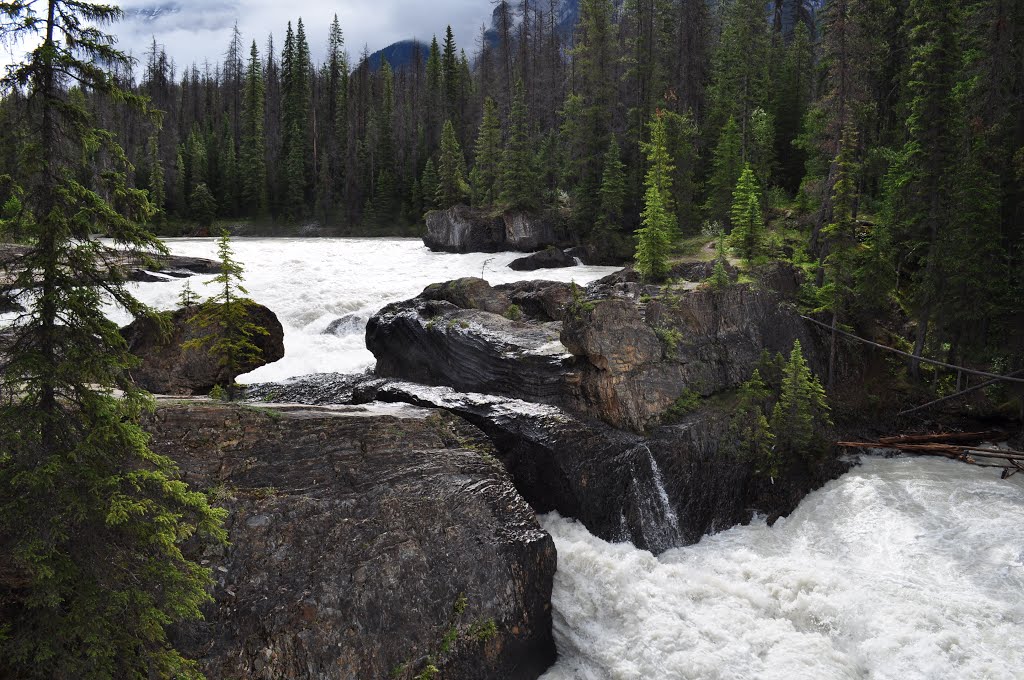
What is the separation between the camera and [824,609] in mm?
11125

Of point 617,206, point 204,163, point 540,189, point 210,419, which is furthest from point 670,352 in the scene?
point 204,163

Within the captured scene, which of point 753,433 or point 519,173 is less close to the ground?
point 519,173

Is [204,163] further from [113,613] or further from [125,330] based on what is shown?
[113,613]

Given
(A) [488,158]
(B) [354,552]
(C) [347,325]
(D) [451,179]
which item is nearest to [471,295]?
(C) [347,325]

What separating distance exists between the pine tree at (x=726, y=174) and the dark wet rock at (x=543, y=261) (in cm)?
913

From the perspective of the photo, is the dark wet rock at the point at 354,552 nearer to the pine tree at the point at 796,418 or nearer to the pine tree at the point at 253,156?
the pine tree at the point at 796,418

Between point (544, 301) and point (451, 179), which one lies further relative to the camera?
point (451, 179)

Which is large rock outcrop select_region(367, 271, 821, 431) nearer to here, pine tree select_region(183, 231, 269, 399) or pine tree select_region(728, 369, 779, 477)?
pine tree select_region(728, 369, 779, 477)

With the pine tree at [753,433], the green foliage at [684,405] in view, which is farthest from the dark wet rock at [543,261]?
the pine tree at [753,433]

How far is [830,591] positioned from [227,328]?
15.1 meters

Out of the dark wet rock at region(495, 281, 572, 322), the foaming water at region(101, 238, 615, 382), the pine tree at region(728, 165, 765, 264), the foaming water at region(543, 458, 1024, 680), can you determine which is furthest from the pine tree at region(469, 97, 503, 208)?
the foaming water at region(543, 458, 1024, 680)

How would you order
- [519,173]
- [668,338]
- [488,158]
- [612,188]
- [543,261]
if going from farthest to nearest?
[488,158]
[519,173]
[612,188]
[543,261]
[668,338]

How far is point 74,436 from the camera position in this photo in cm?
726

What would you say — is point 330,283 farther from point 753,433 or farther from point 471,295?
point 753,433
